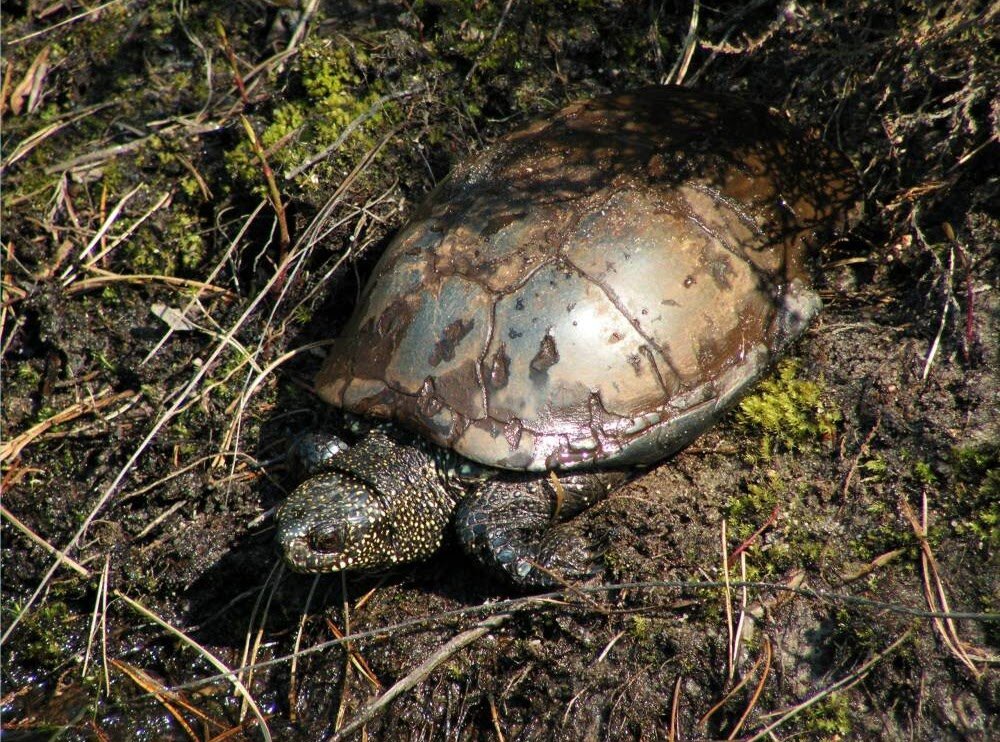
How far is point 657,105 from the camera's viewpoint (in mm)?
3527

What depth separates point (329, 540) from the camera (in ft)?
10.1

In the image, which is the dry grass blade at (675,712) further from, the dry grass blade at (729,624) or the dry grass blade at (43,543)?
the dry grass blade at (43,543)

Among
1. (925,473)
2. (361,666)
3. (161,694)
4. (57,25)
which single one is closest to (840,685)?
(925,473)

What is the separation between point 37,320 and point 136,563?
1467mm

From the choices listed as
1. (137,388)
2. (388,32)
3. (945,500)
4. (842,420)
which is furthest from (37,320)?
(945,500)

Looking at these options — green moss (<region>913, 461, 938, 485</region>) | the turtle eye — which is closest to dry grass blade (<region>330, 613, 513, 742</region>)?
the turtle eye

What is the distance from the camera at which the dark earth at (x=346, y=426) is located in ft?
9.59

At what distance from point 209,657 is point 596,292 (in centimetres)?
211

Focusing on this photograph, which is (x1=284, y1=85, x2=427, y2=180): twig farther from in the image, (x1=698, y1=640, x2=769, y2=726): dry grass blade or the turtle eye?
(x1=698, y1=640, x2=769, y2=726): dry grass blade

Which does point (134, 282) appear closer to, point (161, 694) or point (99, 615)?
point (99, 615)

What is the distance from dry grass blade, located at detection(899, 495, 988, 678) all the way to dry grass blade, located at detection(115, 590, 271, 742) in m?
2.43

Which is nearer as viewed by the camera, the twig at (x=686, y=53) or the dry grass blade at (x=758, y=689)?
the dry grass blade at (x=758, y=689)

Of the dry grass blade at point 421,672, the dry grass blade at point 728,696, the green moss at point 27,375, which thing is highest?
the green moss at point 27,375

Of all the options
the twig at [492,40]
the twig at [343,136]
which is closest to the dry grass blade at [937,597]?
the twig at [492,40]
